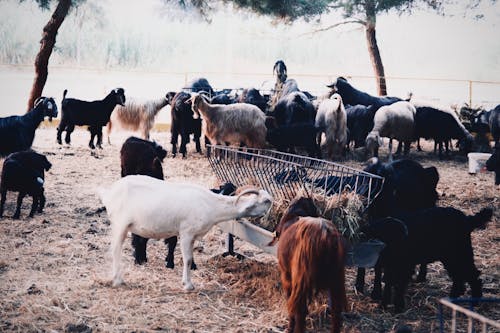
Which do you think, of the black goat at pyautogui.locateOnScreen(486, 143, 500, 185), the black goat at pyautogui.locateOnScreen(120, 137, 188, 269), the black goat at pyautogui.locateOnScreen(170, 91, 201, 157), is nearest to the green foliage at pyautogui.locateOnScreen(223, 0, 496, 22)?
the black goat at pyautogui.locateOnScreen(170, 91, 201, 157)

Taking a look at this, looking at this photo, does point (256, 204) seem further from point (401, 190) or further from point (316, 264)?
point (401, 190)

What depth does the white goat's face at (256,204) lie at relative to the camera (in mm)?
5367

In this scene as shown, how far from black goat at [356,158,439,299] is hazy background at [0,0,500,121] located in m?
12.0

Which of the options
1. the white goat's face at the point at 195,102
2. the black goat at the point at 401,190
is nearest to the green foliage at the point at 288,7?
the white goat's face at the point at 195,102

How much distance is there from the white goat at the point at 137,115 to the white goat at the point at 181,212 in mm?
8579

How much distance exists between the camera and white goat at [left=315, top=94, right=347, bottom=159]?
12523mm

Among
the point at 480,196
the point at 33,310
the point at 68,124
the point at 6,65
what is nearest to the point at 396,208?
the point at 33,310

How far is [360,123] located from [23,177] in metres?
8.05

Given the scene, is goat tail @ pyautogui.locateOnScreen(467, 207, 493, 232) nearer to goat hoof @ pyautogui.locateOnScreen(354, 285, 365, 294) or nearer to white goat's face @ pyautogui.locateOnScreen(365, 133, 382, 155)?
goat hoof @ pyautogui.locateOnScreen(354, 285, 365, 294)

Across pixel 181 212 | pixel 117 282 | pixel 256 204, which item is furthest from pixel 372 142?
pixel 117 282

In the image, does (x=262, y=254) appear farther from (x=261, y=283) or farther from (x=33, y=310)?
(x=33, y=310)

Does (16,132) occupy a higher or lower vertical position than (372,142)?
higher

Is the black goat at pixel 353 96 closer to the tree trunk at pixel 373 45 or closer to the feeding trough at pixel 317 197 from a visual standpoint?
the tree trunk at pixel 373 45

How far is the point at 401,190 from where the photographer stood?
6.34 m
